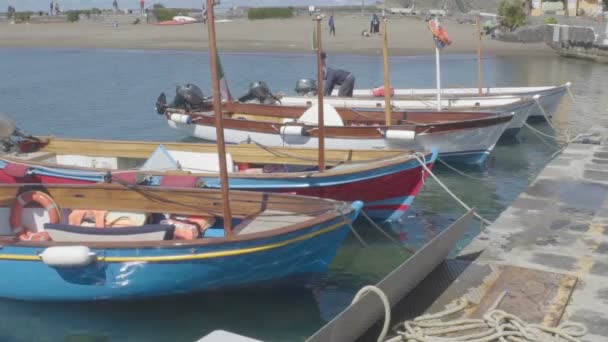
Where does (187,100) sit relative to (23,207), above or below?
above

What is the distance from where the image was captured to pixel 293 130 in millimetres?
15453

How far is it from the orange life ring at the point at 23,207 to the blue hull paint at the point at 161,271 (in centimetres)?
112

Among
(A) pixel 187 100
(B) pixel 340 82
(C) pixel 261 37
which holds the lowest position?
(A) pixel 187 100

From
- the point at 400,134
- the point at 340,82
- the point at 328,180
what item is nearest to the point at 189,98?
the point at 340,82

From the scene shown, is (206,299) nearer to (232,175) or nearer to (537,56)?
(232,175)

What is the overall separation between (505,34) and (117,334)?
44574 millimetres

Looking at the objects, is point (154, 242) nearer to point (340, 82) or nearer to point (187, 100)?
point (187, 100)

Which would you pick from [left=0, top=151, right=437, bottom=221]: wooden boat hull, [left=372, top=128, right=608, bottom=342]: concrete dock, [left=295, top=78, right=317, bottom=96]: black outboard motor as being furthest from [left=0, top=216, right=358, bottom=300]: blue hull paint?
[left=295, top=78, right=317, bottom=96]: black outboard motor

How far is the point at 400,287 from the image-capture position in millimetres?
6215

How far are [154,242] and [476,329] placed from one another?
3705 millimetres

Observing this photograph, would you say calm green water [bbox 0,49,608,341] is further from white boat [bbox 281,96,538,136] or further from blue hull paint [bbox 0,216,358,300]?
white boat [bbox 281,96,538,136]

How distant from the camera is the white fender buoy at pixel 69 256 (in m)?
7.64

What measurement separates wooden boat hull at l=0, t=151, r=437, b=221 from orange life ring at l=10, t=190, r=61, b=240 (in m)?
0.93

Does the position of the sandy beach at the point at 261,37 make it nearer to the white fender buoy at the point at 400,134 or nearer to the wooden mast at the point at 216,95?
the white fender buoy at the point at 400,134
